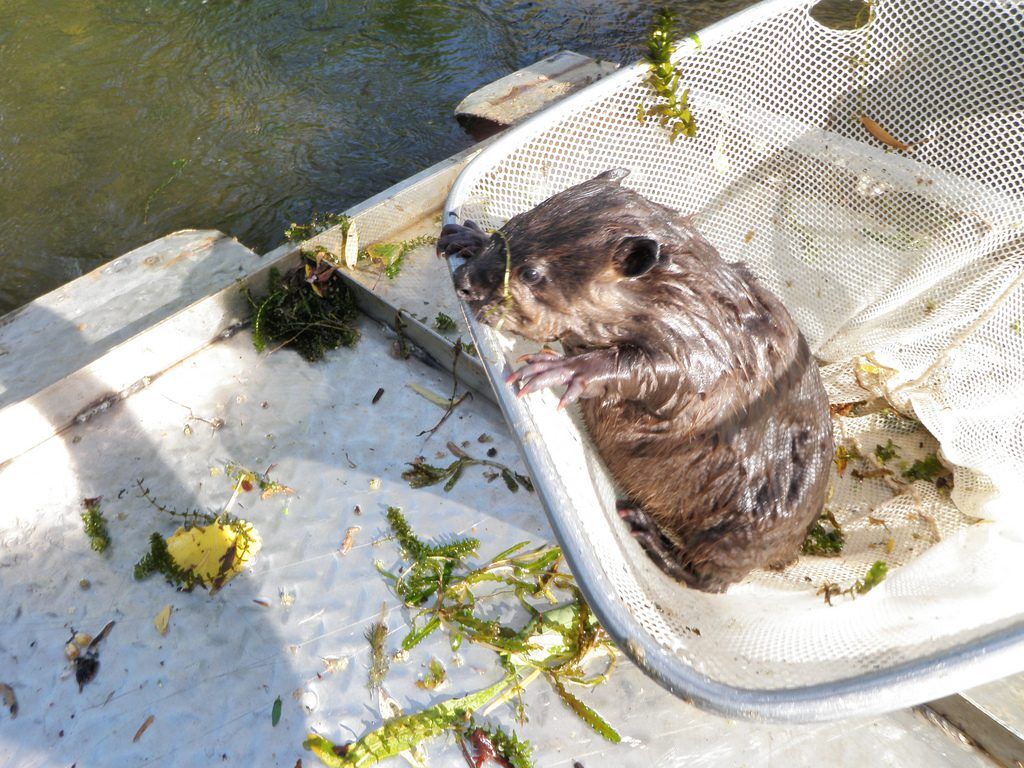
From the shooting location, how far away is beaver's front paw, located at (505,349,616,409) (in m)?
2.62

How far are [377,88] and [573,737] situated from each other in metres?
6.99

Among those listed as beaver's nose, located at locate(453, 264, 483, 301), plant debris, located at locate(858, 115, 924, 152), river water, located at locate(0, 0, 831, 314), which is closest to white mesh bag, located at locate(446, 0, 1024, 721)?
plant debris, located at locate(858, 115, 924, 152)

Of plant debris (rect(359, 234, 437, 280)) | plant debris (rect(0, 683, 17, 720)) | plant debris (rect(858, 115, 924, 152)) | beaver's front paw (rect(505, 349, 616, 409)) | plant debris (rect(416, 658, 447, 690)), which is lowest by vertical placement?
plant debris (rect(416, 658, 447, 690))

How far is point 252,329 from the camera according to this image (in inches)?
181

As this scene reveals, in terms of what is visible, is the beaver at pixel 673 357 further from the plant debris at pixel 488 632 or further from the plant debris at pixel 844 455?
the plant debris at pixel 844 455

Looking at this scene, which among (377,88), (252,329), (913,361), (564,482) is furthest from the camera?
(377,88)

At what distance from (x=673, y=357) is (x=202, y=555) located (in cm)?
243

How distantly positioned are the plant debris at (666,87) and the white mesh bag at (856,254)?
2.2 inches

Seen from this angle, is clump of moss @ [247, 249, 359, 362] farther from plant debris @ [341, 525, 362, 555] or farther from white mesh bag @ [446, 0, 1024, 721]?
white mesh bag @ [446, 0, 1024, 721]

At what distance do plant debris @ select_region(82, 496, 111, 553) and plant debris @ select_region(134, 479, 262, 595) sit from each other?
215 mm

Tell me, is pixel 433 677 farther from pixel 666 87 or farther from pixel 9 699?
pixel 666 87

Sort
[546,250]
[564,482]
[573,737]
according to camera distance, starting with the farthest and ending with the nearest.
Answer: [573,737] → [546,250] → [564,482]

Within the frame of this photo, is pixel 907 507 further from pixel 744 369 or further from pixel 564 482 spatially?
pixel 564 482

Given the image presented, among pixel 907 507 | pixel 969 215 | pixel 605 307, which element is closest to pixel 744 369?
pixel 605 307
